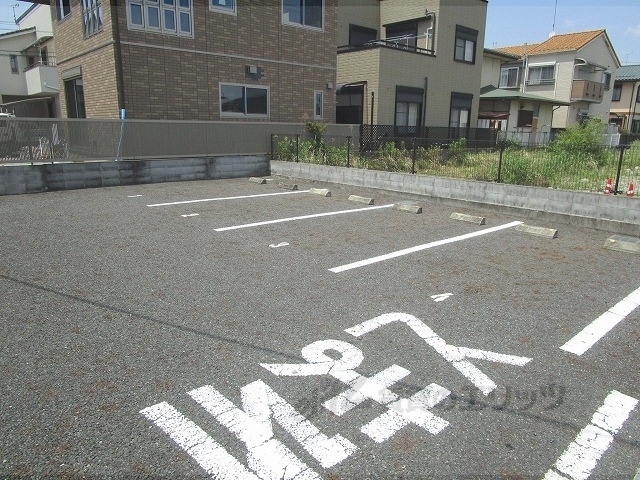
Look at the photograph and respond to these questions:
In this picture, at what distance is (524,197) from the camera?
845 centimetres

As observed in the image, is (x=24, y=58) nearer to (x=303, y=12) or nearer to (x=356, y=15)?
(x=303, y=12)

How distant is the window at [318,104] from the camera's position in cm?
1656

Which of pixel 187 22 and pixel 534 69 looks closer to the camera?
pixel 187 22

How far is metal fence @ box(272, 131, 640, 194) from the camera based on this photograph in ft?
28.4

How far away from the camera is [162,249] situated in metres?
5.84

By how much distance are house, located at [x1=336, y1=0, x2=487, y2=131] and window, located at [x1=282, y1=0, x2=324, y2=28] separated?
9.62 feet

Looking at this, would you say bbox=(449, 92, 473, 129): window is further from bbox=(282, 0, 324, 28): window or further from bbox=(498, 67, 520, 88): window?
bbox=(498, 67, 520, 88): window

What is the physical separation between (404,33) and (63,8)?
48.4 ft

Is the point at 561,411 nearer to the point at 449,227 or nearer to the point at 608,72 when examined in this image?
the point at 449,227

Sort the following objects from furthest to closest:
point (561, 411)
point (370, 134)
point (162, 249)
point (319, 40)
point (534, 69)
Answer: point (534, 69) → point (370, 134) → point (319, 40) → point (162, 249) → point (561, 411)

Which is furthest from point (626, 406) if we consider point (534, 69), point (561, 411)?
point (534, 69)

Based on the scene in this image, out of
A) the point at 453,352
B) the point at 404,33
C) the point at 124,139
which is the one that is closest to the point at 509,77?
the point at 404,33

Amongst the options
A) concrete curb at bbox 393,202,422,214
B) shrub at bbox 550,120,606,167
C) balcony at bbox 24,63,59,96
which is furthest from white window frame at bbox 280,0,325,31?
balcony at bbox 24,63,59,96

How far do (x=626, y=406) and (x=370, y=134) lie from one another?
51.2ft
